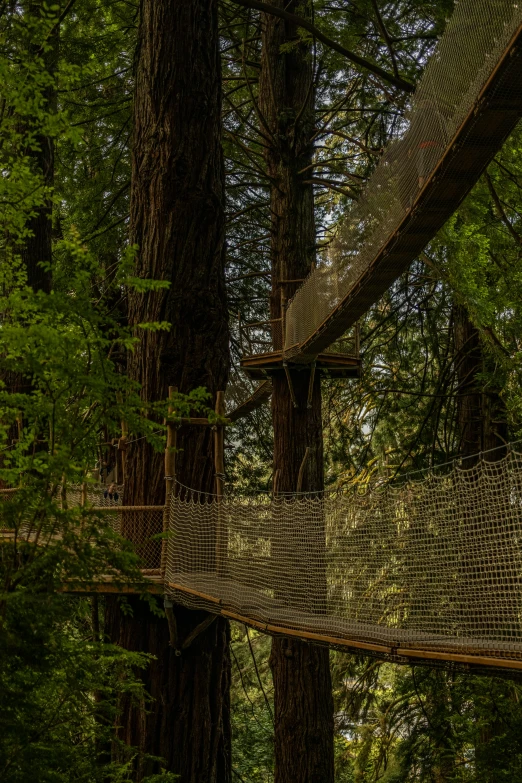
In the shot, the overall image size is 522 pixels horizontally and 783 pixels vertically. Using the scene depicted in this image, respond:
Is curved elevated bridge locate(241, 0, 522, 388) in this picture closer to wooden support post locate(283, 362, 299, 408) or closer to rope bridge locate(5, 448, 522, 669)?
wooden support post locate(283, 362, 299, 408)

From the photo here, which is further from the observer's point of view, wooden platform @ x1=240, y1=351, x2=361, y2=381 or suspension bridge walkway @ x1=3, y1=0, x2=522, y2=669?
wooden platform @ x1=240, y1=351, x2=361, y2=381

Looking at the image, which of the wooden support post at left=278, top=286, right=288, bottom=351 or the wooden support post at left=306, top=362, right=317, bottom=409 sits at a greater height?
the wooden support post at left=278, top=286, right=288, bottom=351

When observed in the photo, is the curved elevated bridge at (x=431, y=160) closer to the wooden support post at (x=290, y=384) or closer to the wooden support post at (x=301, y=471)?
the wooden support post at (x=290, y=384)

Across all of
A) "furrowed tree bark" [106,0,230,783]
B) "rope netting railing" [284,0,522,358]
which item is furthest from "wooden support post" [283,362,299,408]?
"furrowed tree bark" [106,0,230,783]

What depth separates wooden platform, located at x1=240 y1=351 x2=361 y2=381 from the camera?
802 centimetres

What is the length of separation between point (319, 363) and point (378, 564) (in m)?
4.32

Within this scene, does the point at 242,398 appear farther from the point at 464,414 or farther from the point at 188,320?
the point at 188,320

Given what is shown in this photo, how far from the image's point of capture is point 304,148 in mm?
9023

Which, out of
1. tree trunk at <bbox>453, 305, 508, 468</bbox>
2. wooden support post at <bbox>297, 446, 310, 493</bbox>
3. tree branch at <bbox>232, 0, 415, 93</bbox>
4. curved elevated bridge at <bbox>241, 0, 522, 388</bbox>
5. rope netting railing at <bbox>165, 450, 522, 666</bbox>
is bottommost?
rope netting railing at <bbox>165, 450, 522, 666</bbox>

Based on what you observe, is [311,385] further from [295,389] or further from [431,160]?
[431,160]

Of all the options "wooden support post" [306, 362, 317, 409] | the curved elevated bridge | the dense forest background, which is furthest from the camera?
"wooden support post" [306, 362, 317, 409]

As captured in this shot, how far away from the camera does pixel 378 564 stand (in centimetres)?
401

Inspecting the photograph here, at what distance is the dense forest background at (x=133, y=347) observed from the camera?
Result: 8.47 ft

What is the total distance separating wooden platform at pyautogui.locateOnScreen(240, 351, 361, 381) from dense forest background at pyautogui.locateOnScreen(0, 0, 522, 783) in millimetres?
401
